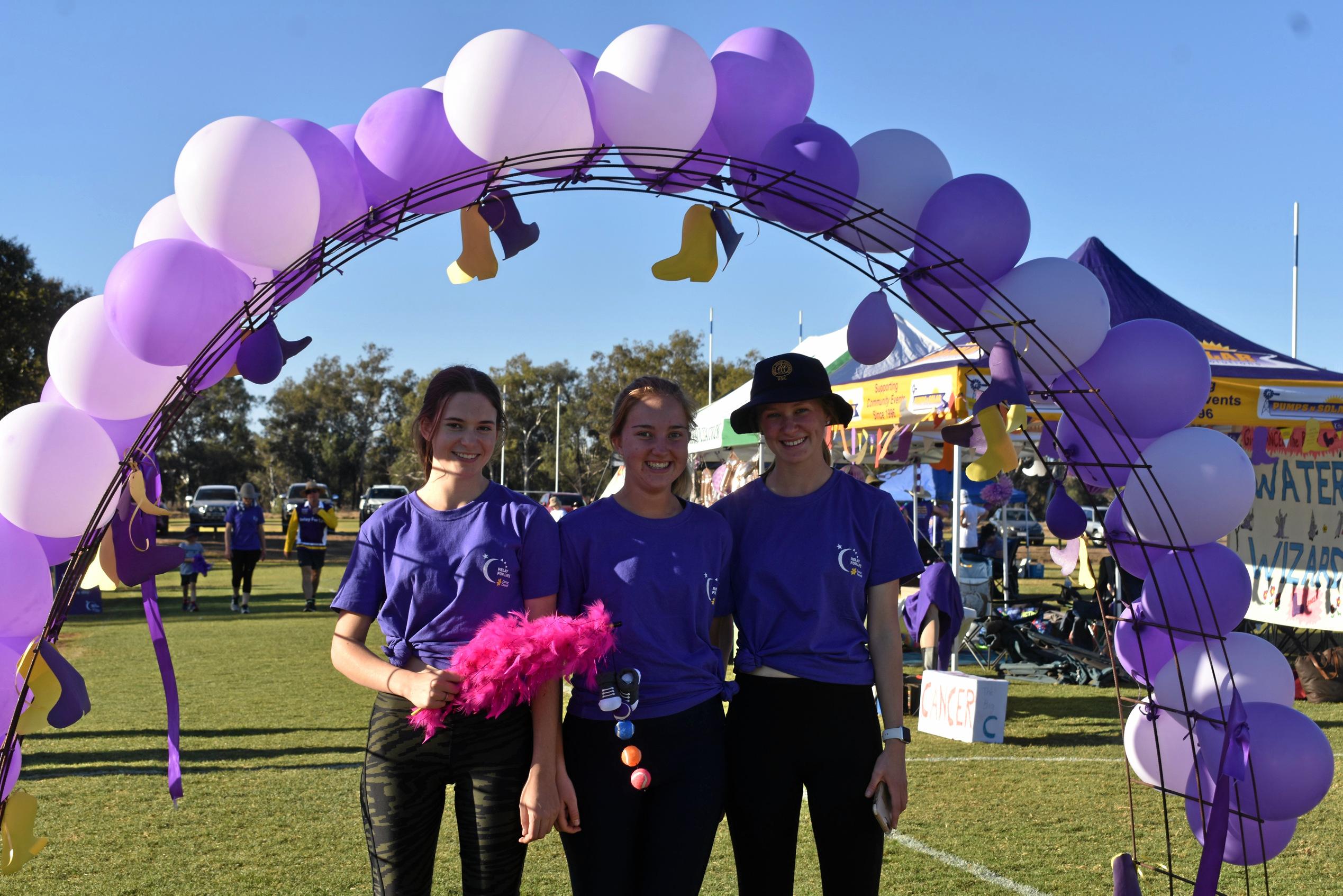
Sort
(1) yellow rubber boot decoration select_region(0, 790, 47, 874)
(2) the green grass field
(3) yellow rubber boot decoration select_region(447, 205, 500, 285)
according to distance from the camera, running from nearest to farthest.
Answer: (1) yellow rubber boot decoration select_region(0, 790, 47, 874) < (3) yellow rubber boot decoration select_region(447, 205, 500, 285) < (2) the green grass field

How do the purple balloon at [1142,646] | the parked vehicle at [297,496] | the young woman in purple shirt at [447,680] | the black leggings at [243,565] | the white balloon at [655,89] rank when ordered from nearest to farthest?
the young woman in purple shirt at [447,680] → the white balloon at [655,89] → the purple balloon at [1142,646] → the parked vehicle at [297,496] → the black leggings at [243,565]

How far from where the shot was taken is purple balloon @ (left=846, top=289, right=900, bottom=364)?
3.58 meters

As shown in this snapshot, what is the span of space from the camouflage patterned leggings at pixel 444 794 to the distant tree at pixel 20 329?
930 inches

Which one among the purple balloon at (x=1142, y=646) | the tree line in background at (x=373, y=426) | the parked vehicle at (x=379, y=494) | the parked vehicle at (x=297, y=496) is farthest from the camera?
the tree line in background at (x=373, y=426)

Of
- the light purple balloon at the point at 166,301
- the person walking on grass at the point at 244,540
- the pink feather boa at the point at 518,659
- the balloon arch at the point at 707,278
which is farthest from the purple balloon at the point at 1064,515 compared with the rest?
the person walking on grass at the point at 244,540

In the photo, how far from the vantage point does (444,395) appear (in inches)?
107

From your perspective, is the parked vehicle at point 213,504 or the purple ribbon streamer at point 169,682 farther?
the parked vehicle at point 213,504

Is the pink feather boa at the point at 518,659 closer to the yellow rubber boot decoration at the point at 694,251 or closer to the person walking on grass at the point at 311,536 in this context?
the yellow rubber boot decoration at the point at 694,251

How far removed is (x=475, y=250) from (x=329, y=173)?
503 millimetres

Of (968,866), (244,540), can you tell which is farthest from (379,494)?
(968,866)

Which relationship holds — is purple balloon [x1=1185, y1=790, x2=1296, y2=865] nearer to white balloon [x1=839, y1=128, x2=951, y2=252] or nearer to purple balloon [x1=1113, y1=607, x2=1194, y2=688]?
purple balloon [x1=1113, y1=607, x2=1194, y2=688]

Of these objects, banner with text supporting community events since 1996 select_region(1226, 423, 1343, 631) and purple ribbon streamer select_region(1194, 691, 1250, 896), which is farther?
banner with text supporting community events since 1996 select_region(1226, 423, 1343, 631)

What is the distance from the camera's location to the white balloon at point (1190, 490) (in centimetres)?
335

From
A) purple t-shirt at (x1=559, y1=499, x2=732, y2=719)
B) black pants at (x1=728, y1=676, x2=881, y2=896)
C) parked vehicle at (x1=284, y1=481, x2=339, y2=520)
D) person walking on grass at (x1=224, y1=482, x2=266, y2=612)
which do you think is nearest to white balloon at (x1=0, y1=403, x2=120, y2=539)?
purple t-shirt at (x1=559, y1=499, x2=732, y2=719)
